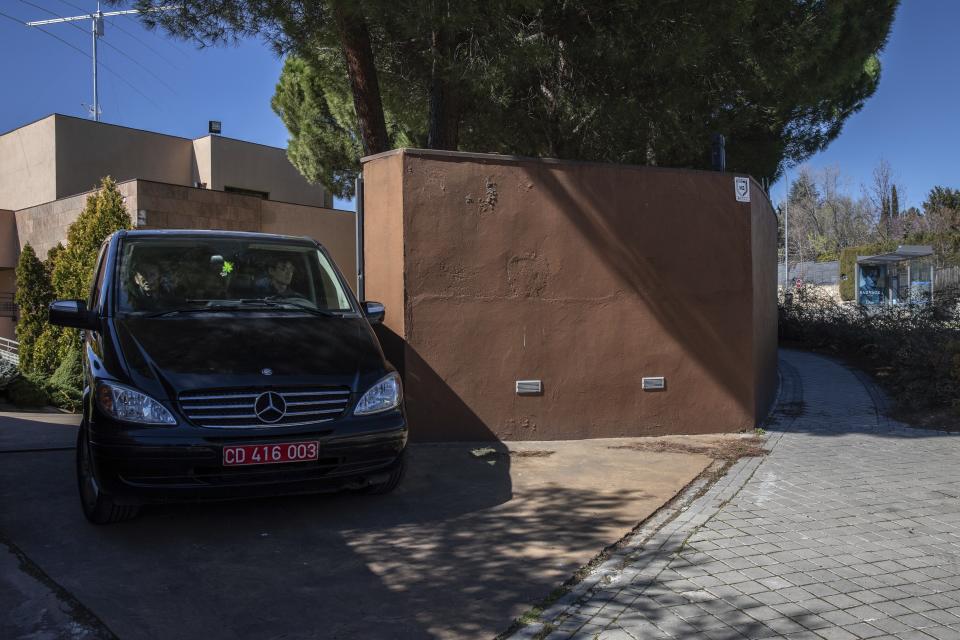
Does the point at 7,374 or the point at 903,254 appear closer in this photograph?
the point at 7,374

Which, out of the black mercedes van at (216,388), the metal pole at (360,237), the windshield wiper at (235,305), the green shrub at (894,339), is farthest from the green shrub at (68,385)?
the green shrub at (894,339)

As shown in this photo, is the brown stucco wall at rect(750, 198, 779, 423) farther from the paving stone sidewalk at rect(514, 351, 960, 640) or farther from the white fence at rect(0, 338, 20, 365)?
the white fence at rect(0, 338, 20, 365)

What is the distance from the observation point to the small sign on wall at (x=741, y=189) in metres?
7.83

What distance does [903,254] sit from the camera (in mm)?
18500

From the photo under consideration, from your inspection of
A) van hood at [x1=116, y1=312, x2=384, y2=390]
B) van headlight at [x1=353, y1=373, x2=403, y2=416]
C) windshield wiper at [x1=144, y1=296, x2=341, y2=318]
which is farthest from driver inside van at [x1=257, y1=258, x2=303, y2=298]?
van headlight at [x1=353, y1=373, x2=403, y2=416]

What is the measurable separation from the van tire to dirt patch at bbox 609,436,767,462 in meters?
4.25

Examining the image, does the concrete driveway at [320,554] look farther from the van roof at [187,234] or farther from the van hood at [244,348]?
the van roof at [187,234]

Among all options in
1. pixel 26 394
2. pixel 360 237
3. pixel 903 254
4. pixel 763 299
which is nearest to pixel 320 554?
pixel 360 237

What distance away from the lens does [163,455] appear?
4004mm

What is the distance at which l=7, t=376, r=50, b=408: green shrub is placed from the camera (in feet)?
33.4

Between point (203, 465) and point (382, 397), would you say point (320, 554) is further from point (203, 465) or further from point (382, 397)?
point (382, 397)

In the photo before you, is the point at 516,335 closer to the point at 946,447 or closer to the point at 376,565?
the point at 376,565

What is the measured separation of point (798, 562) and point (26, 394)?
1011 cm

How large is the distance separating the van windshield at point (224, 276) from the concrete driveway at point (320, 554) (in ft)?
4.54
